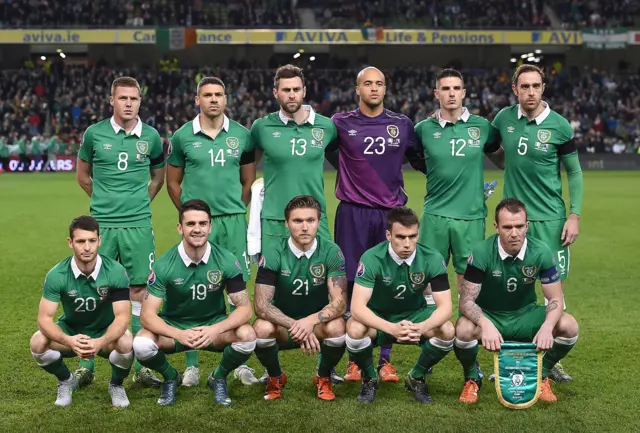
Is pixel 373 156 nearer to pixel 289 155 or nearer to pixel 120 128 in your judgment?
pixel 289 155

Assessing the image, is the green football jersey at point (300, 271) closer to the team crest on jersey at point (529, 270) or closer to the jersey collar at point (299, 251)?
the jersey collar at point (299, 251)

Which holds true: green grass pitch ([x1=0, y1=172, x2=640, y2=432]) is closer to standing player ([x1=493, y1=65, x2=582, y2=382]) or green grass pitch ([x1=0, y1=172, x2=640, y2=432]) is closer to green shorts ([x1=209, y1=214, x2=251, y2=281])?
standing player ([x1=493, y1=65, x2=582, y2=382])

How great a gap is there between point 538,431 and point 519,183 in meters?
1.93

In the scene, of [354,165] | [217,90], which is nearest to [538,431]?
[354,165]

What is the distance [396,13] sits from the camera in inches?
1476

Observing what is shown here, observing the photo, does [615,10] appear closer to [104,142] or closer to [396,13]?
[396,13]

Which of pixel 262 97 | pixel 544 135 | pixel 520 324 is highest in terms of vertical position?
pixel 262 97

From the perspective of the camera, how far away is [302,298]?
5.52 m

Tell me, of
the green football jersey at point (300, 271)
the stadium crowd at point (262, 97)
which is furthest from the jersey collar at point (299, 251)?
the stadium crowd at point (262, 97)

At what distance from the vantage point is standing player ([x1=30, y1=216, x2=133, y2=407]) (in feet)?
16.6

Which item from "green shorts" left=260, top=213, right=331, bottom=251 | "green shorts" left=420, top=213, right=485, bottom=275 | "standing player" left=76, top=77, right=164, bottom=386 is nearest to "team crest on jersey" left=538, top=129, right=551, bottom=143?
"green shorts" left=420, top=213, right=485, bottom=275

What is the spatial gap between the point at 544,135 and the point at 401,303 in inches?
64.0

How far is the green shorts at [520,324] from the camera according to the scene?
548cm

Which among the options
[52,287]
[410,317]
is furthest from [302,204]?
[52,287]
